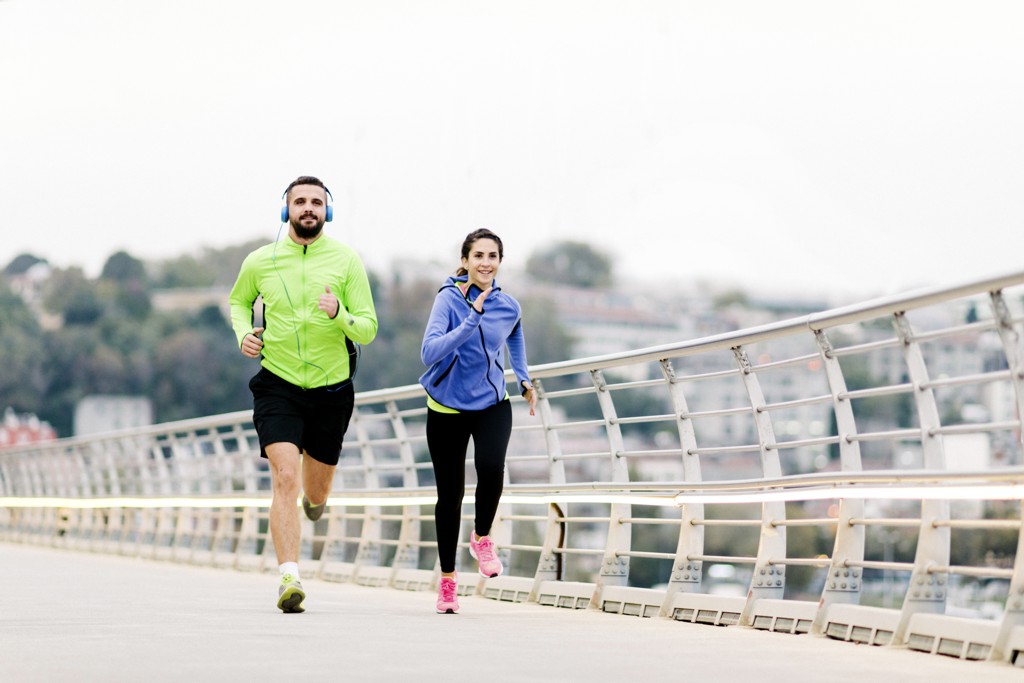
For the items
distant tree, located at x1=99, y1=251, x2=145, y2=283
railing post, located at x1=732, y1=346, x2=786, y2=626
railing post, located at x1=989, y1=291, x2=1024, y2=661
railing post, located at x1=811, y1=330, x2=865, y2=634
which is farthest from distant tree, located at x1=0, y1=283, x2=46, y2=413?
railing post, located at x1=989, y1=291, x2=1024, y2=661

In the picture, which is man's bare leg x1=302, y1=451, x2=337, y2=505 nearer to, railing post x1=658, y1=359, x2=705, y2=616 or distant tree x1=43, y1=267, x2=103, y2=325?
railing post x1=658, y1=359, x2=705, y2=616

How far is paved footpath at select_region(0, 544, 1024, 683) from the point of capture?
6.00m

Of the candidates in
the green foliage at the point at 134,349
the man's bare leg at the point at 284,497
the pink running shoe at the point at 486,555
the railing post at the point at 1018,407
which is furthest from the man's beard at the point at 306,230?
the green foliage at the point at 134,349

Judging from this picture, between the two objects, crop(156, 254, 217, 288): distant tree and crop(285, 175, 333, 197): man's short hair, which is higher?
crop(156, 254, 217, 288): distant tree

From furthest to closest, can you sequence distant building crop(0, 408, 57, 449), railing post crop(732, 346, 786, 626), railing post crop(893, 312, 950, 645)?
distant building crop(0, 408, 57, 449), railing post crop(732, 346, 786, 626), railing post crop(893, 312, 950, 645)

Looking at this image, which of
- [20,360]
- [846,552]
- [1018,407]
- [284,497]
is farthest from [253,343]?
[20,360]

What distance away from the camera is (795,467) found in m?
195

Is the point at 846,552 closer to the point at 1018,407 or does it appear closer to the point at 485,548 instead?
the point at 1018,407

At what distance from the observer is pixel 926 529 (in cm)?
712

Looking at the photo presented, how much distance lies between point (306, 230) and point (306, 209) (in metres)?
0.10

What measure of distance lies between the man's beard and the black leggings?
1.01m

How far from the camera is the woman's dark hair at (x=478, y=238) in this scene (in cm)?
921

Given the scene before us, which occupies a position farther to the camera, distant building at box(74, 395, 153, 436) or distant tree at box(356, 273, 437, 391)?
distant building at box(74, 395, 153, 436)

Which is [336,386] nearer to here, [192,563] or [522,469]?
[192,563]
